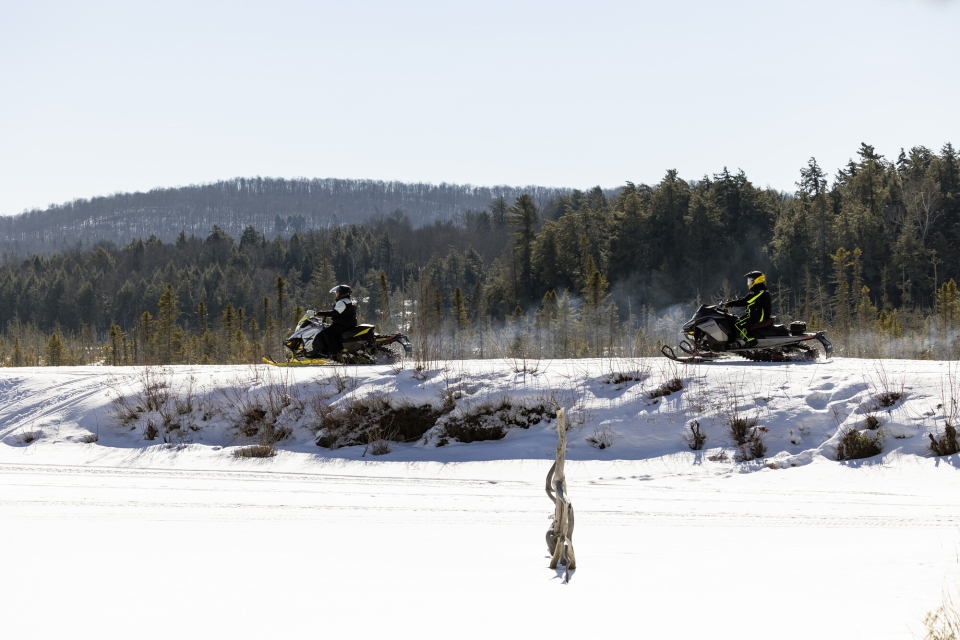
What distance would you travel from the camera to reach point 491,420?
9812 mm

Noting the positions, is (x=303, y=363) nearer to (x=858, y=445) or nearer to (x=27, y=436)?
(x=27, y=436)

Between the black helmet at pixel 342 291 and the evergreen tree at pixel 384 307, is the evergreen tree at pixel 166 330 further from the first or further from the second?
the black helmet at pixel 342 291

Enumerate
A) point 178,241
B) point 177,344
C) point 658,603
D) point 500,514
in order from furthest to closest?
point 178,241 < point 177,344 < point 500,514 < point 658,603

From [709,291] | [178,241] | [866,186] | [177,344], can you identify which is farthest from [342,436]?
[178,241]

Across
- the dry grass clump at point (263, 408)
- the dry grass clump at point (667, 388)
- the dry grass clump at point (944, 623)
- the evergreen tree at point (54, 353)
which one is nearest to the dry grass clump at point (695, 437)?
the dry grass clump at point (667, 388)

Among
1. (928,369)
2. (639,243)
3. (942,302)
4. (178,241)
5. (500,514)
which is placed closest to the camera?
(500,514)

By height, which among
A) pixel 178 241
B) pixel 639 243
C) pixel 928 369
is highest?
pixel 178 241

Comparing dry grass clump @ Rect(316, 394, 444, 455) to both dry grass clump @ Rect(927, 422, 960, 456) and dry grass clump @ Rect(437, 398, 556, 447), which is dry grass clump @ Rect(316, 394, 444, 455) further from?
dry grass clump @ Rect(927, 422, 960, 456)

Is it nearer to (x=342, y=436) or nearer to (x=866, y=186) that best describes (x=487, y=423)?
(x=342, y=436)

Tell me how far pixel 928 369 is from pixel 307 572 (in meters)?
9.01

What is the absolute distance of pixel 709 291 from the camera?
70938 millimetres

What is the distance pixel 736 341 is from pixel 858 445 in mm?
5448

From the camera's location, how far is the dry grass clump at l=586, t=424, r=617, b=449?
8835mm

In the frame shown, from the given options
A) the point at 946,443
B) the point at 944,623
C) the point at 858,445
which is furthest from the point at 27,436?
the point at 946,443
